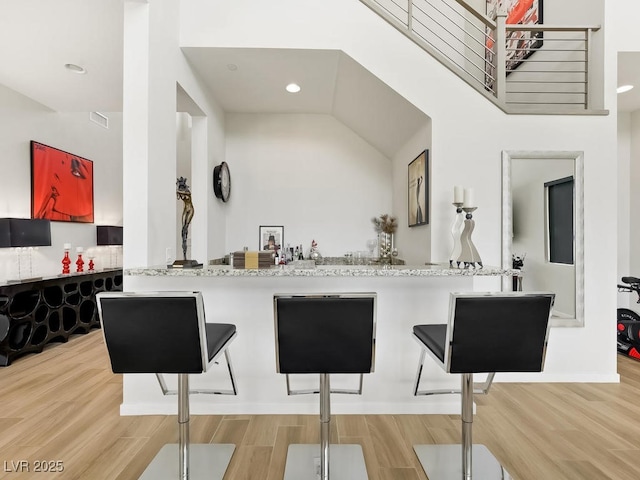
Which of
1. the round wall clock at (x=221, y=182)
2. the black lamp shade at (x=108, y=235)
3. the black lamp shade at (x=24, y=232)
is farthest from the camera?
the black lamp shade at (x=108, y=235)

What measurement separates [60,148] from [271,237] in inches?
114

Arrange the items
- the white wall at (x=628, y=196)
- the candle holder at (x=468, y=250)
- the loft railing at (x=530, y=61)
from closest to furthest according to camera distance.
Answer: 1. the candle holder at (x=468, y=250)
2. the loft railing at (x=530, y=61)
3. the white wall at (x=628, y=196)

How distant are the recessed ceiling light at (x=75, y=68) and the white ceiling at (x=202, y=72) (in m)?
0.06

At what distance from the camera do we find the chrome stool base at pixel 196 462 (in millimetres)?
1843

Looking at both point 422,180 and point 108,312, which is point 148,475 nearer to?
point 108,312

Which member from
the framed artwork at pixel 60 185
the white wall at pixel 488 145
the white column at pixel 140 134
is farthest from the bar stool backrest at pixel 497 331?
the framed artwork at pixel 60 185

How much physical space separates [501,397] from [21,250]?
4956 mm

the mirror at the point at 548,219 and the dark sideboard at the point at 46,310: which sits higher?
the mirror at the point at 548,219

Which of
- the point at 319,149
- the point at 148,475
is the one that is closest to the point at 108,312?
the point at 148,475

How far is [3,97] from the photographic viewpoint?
3.85 m

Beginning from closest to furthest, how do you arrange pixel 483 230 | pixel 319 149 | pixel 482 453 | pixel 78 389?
pixel 482 453
pixel 78 389
pixel 483 230
pixel 319 149

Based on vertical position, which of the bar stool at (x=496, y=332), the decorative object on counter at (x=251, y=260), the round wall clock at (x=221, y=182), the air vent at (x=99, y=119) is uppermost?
the air vent at (x=99, y=119)

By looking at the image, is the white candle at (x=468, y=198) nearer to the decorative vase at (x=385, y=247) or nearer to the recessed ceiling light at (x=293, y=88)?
the decorative vase at (x=385, y=247)

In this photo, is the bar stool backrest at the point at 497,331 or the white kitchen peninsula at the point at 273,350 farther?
the white kitchen peninsula at the point at 273,350
